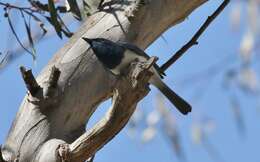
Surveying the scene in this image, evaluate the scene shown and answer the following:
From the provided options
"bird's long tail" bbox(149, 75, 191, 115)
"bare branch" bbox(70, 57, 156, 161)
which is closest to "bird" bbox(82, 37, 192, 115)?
"bird's long tail" bbox(149, 75, 191, 115)

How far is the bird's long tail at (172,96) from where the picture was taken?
6.51ft

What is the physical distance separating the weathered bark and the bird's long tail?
0.64ft

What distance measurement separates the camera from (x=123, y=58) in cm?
199

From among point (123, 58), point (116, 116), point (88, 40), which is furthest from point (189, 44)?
point (116, 116)

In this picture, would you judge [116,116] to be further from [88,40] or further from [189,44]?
[189,44]

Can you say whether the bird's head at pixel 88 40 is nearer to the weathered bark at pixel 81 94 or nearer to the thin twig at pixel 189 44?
the weathered bark at pixel 81 94

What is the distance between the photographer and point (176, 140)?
165cm

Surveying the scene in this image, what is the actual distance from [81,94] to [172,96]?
0.44 m

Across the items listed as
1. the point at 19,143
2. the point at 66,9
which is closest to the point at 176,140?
the point at 19,143

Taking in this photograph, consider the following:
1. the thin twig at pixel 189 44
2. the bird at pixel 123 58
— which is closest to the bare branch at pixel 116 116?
the bird at pixel 123 58

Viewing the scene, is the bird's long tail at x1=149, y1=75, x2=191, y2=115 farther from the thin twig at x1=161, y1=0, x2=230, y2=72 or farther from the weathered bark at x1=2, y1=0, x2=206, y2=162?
the weathered bark at x1=2, y1=0, x2=206, y2=162

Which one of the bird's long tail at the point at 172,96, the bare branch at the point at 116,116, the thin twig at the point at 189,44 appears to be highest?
the bare branch at the point at 116,116

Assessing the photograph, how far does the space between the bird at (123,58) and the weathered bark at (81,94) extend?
2cm

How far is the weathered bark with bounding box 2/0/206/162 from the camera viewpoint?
1529 mm
